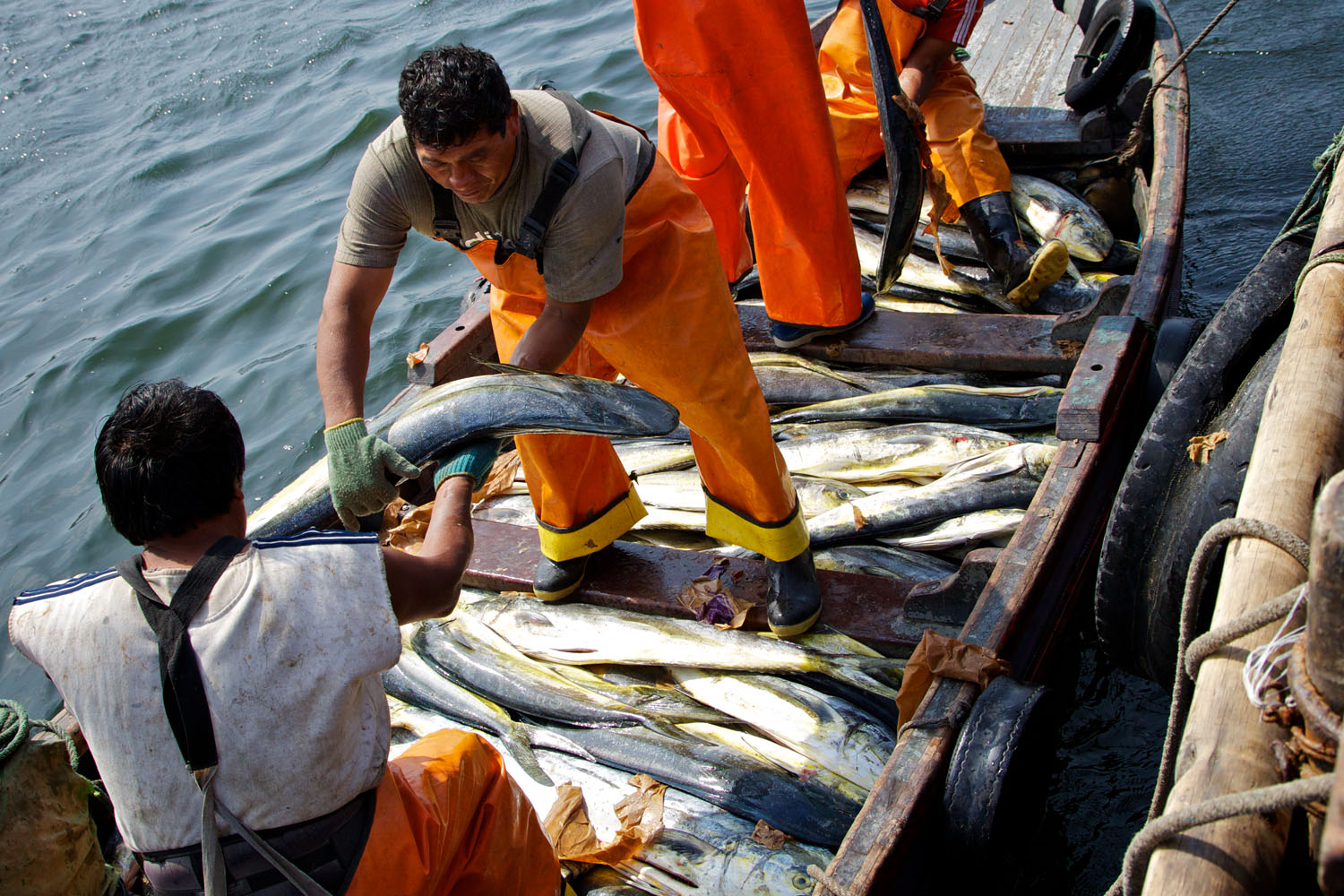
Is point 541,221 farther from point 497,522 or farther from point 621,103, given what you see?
point 621,103

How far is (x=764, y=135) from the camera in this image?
13.3 feet

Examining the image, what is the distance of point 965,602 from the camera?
10.5 feet

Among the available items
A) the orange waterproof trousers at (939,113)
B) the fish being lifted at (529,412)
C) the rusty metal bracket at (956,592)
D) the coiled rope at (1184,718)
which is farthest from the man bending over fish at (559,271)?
the orange waterproof trousers at (939,113)

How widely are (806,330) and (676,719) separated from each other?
2190 millimetres

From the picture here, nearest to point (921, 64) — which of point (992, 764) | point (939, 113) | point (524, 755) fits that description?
point (939, 113)

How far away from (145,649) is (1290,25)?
35.8ft

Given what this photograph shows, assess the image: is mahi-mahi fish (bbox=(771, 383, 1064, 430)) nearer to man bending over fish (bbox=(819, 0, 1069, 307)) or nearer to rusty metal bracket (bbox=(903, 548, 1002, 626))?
man bending over fish (bbox=(819, 0, 1069, 307))

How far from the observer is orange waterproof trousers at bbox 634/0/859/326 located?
3842mm

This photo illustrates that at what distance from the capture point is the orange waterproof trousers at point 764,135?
12.6 feet

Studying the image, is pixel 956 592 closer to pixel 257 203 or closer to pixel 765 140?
pixel 765 140

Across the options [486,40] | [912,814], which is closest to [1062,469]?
[912,814]

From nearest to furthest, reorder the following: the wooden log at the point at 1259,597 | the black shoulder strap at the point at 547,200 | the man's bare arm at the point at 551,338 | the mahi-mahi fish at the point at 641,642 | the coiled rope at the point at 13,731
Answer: the wooden log at the point at 1259,597 < the coiled rope at the point at 13,731 < the black shoulder strap at the point at 547,200 < the man's bare arm at the point at 551,338 < the mahi-mahi fish at the point at 641,642

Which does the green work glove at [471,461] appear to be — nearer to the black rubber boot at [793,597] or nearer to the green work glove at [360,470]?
the green work glove at [360,470]

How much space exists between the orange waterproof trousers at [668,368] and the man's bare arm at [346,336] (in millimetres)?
389
